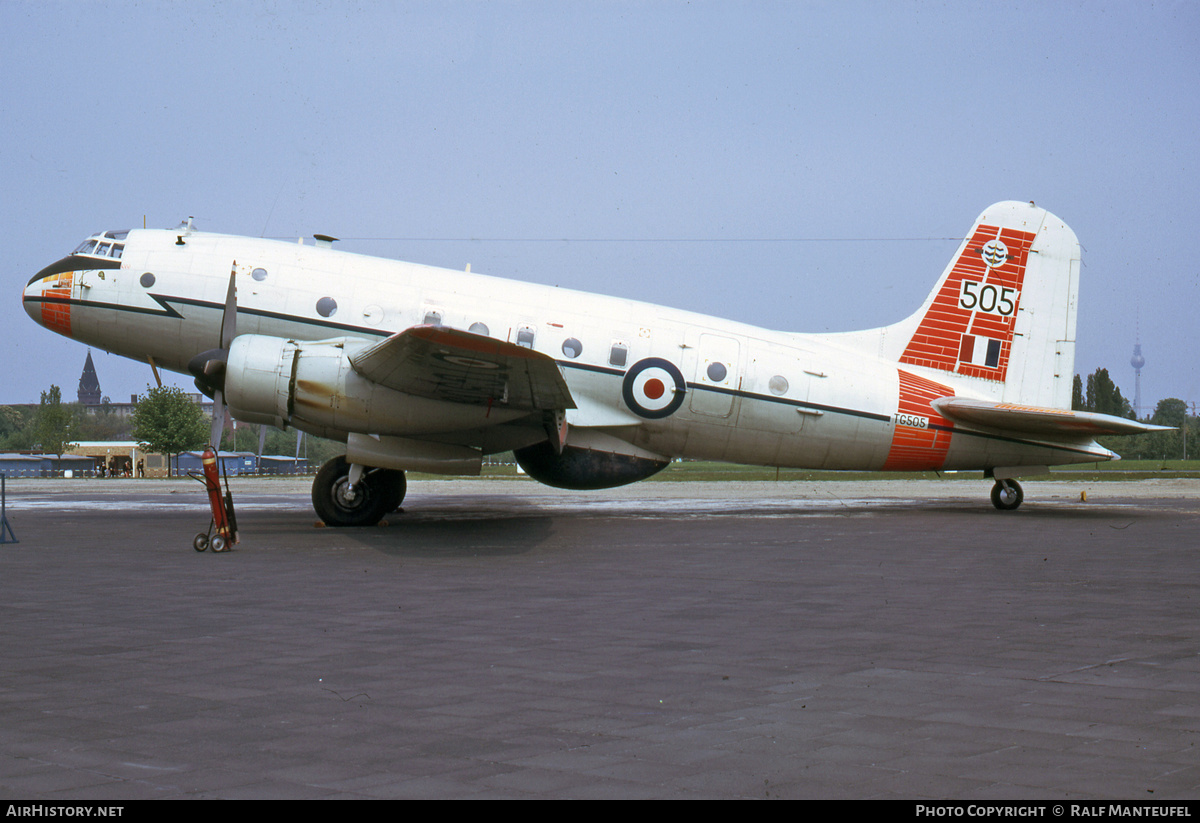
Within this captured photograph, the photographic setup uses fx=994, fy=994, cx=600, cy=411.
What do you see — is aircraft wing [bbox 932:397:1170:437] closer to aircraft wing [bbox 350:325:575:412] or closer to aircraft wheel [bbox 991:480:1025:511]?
aircraft wheel [bbox 991:480:1025:511]

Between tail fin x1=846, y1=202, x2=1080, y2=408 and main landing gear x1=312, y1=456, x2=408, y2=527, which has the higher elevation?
tail fin x1=846, y1=202, x2=1080, y2=408

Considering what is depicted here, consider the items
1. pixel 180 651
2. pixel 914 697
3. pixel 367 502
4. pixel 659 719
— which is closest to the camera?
pixel 659 719

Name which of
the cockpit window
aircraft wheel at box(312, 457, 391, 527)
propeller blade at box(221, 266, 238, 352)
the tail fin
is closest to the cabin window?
aircraft wheel at box(312, 457, 391, 527)

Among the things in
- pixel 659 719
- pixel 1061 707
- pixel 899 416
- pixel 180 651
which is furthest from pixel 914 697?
pixel 899 416

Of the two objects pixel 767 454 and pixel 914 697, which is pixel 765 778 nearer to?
pixel 914 697

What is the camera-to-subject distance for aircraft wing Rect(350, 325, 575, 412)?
530 inches

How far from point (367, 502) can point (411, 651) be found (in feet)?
36.1

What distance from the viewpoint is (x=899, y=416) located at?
20375mm

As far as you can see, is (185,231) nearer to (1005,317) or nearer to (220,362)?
(220,362)

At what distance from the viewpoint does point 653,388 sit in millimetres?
18859

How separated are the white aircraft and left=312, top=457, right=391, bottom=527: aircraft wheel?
32mm

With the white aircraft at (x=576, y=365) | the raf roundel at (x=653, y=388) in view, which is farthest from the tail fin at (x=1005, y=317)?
the raf roundel at (x=653, y=388)

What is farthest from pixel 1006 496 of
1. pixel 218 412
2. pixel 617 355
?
pixel 218 412

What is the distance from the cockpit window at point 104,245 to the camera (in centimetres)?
1869
